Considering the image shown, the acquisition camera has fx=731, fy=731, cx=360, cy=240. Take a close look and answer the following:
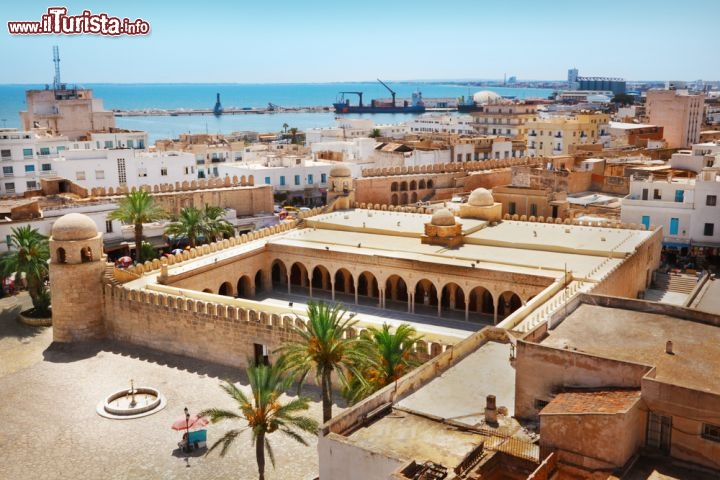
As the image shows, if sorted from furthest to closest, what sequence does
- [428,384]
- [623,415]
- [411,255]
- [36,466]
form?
1. [411,255]
2. [36,466]
3. [428,384]
4. [623,415]

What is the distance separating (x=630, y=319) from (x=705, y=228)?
2527cm

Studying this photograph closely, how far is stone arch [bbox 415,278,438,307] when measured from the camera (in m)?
34.0

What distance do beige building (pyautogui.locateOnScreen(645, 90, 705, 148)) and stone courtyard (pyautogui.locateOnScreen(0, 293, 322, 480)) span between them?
212 feet

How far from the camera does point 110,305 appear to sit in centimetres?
2934

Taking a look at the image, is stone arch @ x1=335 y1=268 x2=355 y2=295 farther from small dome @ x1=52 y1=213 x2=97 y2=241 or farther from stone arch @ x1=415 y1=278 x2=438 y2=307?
small dome @ x1=52 y1=213 x2=97 y2=241

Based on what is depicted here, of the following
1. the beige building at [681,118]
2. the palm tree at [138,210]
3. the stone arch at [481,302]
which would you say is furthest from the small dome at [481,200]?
the beige building at [681,118]

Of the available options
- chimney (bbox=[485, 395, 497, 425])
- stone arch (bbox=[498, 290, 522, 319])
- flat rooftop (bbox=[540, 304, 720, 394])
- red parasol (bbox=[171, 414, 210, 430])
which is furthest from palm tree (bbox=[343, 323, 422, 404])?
stone arch (bbox=[498, 290, 522, 319])

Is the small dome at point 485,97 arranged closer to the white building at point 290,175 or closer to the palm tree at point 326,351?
the white building at point 290,175

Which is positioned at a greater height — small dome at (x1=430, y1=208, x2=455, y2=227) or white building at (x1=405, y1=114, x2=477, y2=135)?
white building at (x1=405, y1=114, x2=477, y2=135)

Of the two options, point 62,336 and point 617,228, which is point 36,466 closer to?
point 62,336

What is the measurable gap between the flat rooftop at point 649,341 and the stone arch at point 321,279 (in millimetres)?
19008

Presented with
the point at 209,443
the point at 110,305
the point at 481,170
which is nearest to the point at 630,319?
the point at 209,443

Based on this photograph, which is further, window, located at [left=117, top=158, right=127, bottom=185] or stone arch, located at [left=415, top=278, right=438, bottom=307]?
window, located at [left=117, top=158, right=127, bottom=185]

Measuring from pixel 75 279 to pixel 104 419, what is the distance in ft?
26.9
